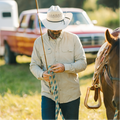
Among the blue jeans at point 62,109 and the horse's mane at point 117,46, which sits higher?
the horse's mane at point 117,46

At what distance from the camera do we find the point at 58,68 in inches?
108

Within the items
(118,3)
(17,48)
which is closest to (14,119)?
(17,48)

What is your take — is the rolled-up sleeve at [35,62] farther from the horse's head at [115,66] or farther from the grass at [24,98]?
the grass at [24,98]

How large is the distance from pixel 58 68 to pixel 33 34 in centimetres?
538

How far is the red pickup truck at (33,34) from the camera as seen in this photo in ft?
23.9

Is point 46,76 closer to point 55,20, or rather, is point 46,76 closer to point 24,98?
point 55,20

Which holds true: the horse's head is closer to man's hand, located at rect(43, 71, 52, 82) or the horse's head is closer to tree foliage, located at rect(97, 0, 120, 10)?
man's hand, located at rect(43, 71, 52, 82)

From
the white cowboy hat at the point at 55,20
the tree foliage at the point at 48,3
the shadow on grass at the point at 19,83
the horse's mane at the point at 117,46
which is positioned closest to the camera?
the horse's mane at the point at 117,46

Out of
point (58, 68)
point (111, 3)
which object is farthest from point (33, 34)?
point (111, 3)

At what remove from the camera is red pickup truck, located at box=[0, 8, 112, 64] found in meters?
7.28

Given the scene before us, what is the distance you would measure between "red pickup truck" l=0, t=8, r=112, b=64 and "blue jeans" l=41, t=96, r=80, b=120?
4.27m

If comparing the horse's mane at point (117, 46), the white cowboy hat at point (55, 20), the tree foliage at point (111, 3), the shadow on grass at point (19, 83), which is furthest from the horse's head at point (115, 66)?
the tree foliage at point (111, 3)

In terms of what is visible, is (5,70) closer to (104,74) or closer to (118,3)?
(104,74)

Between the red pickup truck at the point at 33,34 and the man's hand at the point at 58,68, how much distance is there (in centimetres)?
437
